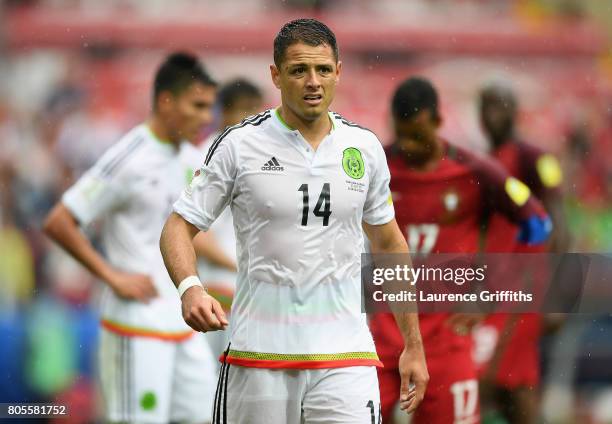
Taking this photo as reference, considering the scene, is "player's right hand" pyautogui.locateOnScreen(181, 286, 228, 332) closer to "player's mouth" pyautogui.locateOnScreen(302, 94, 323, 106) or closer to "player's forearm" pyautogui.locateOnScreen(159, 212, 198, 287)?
"player's forearm" pyautogui.locateOnScreen(159, 212, 198, 287)

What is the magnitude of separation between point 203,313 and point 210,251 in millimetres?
3315

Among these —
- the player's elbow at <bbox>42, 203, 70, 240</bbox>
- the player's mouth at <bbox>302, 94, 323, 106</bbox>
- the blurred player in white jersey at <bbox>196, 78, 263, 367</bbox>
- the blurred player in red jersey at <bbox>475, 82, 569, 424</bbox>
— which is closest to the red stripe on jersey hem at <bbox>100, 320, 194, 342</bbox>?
the player's elbow at <bbox>42, 203, 70, 240</bbox>

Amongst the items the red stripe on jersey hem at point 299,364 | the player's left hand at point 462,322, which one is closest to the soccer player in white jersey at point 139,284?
the player's left hand at point 462,322

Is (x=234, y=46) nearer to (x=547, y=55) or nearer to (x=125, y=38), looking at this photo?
(x=125, y=38)

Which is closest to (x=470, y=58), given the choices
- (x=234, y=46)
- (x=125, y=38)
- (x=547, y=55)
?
(x=547, y=55)

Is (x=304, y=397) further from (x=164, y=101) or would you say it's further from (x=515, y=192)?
(x=164, y=101)

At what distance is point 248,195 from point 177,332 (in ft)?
7.85

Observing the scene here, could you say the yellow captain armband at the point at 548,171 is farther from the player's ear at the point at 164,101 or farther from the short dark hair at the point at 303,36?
the short dark hair at the point at 303,36

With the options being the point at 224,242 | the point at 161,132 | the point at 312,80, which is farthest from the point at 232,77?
the point at 312,80

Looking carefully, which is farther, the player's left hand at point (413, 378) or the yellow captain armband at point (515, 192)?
the yellow captain armband at point (515, 192)

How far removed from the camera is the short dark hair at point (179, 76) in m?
6.71

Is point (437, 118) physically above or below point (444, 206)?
above

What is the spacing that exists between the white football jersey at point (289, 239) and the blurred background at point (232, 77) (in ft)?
10.3

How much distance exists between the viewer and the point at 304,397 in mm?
4160
